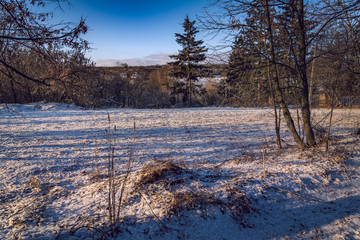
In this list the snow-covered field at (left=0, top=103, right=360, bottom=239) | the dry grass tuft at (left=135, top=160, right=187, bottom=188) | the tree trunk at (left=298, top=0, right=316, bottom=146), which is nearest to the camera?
the snow-covered field at (left=0, top=103, right=360, bottom=239)

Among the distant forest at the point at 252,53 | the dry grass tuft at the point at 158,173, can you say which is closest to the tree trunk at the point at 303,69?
the distant forest at the point at 252,53

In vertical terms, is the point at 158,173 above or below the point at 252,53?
below

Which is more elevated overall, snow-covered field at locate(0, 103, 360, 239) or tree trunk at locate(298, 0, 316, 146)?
tree trunk at locate(298, 0, 316, 146)

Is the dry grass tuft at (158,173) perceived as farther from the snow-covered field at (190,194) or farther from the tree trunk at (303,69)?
the tree trunk at (303,69)

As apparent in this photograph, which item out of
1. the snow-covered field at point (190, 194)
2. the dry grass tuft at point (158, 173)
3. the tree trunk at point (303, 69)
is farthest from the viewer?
the tree trunk at point (303, 69)

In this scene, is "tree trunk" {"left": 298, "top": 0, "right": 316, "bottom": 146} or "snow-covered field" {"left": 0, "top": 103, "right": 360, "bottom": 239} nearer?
"snow-covered field" {"left": 0, "top": 103, "right": 360, "bottom": 239}

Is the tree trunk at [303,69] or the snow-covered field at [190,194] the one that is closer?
the snow-covered field at [190,194]

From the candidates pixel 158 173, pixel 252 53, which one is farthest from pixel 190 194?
pixel 252 53

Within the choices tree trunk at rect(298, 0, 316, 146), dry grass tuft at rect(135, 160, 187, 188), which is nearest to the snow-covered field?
dry grass tuft at rect(135, 160, 187, 188)

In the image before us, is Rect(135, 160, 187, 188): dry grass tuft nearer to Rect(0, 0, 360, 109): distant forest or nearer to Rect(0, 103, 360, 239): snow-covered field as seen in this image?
Rect(0, 103, 360, 239): snow-covered field

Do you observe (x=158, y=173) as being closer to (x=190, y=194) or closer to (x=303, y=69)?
(x=190, y=194)

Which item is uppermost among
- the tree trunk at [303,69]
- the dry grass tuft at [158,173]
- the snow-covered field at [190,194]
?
the tree trunk at [303,69]

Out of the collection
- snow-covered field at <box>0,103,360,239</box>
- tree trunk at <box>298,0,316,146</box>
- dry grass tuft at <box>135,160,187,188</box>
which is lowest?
snow-covered field at <box>0,103,360,239</box>

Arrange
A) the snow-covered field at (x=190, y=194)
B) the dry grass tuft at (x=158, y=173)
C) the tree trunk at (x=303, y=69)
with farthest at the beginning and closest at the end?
the tree trunk at (x=303, y=69) < the dry grass tuft at (x=158, y=173) < the snow-covered field at (x=190, y=194)
